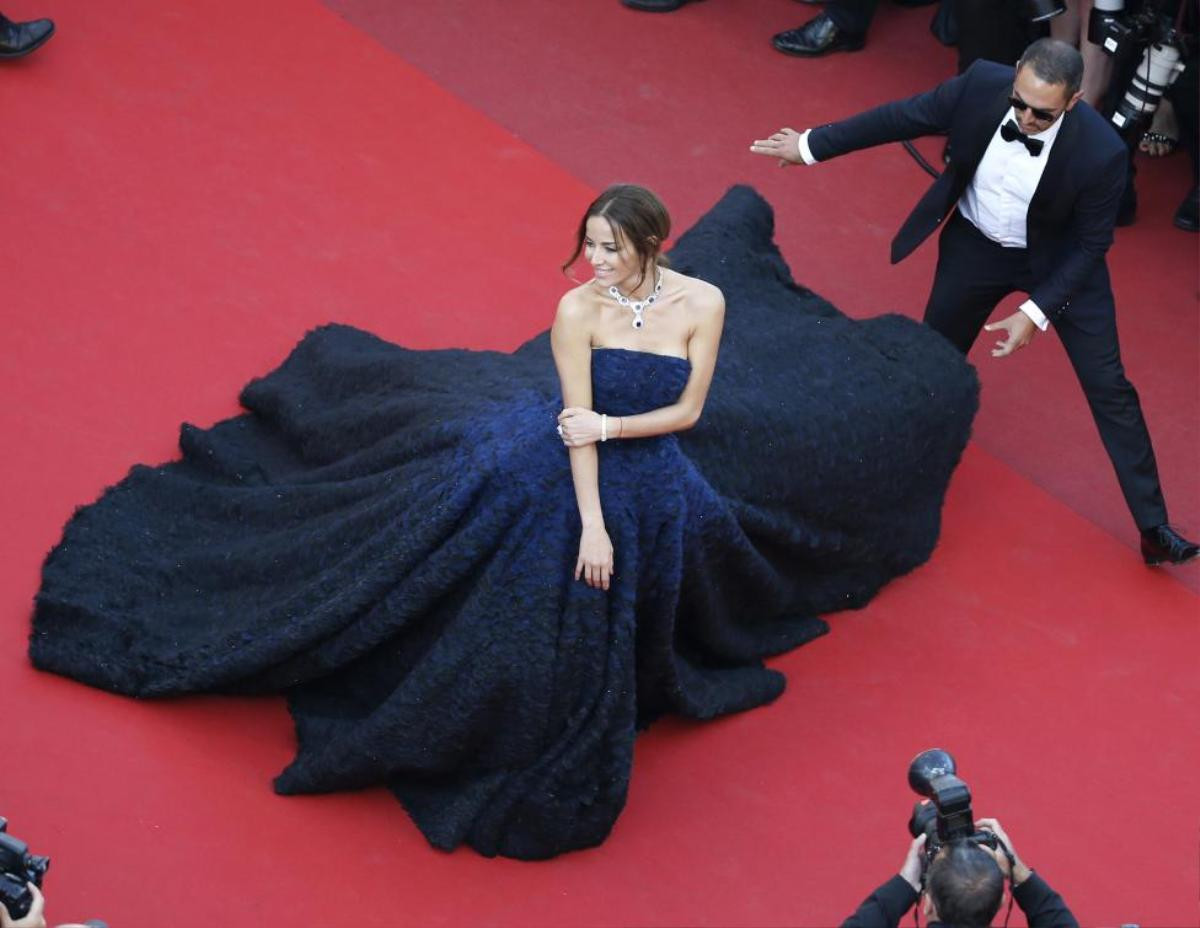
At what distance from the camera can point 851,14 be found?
7.15m

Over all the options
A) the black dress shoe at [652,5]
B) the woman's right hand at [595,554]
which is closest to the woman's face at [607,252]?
the woman's right hand at [595,554]

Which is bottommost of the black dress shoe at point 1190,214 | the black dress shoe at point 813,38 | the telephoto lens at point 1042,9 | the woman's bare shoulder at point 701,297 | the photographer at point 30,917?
the black dress shoe at point 1190,214

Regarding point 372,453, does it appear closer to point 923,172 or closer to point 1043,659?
point 1043,659

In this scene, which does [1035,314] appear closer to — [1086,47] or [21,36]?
[1086,47]

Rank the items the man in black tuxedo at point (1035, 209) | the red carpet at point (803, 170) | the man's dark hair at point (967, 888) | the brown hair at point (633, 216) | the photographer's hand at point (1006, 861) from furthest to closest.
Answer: the red carpet at point (803, 170)
the man in black tuxedo at point (1035, 209)
the brown hair at point (633, 216)
the photographer's hand at point (1006, 861)
the man's dark hair at point (967, 888)

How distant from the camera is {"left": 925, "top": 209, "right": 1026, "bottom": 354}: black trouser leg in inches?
197

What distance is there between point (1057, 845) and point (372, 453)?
6.01 feet

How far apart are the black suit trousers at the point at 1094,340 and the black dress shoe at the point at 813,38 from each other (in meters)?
2.24

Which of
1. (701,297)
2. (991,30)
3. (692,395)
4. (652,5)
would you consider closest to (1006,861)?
(692,395)

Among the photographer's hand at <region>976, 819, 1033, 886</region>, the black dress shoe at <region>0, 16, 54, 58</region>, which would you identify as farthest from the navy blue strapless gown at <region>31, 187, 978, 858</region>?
the black dress shoe at <region>0, 16, 54, 58</region>

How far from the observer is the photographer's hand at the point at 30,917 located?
117 inches

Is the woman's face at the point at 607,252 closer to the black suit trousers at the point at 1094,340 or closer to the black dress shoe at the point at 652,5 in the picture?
the black suit trousers at the point at 1094,340

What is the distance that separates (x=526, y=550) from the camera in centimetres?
398

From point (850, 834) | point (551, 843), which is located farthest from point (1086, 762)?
point (551, 843)
